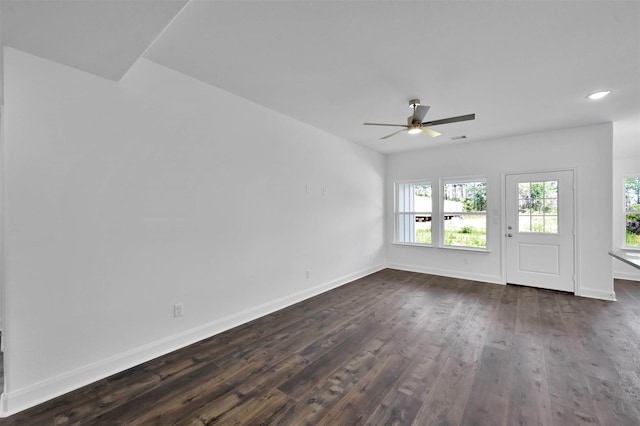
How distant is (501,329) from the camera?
3189mm

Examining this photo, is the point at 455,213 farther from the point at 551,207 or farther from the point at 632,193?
the point at 632,193

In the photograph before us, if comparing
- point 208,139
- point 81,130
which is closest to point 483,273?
point 208,139

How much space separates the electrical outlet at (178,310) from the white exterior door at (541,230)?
215 inches

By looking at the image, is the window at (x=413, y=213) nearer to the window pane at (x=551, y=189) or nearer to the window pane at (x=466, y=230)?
the window pane at (x=466, y=230)

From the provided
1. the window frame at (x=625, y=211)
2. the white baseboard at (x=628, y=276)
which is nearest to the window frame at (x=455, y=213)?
the white baseboard at (x=628, y=276)

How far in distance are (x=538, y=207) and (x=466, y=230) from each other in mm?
1241

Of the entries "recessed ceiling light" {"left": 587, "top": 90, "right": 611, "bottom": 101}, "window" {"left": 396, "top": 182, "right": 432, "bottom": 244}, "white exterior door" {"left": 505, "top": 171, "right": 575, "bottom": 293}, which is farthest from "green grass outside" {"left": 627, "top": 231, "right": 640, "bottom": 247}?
"recessed ceiling light" {"left": 587, "top": 90, "right": 611, "bottom": 101}

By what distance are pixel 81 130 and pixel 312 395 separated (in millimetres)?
2739

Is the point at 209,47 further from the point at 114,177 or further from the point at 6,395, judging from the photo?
the point at 6,395

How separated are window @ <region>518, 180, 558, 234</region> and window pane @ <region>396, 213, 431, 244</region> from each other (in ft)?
5.53

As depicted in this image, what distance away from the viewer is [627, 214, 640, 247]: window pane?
5695 mm

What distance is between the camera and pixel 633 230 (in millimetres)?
5746

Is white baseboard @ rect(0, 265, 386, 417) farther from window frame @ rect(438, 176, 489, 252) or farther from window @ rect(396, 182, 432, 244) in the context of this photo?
window frame @ rect(438, 176, 489, 252)

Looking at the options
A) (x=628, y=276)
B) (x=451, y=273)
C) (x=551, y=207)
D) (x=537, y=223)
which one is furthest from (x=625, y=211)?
(x=451, y=273)
